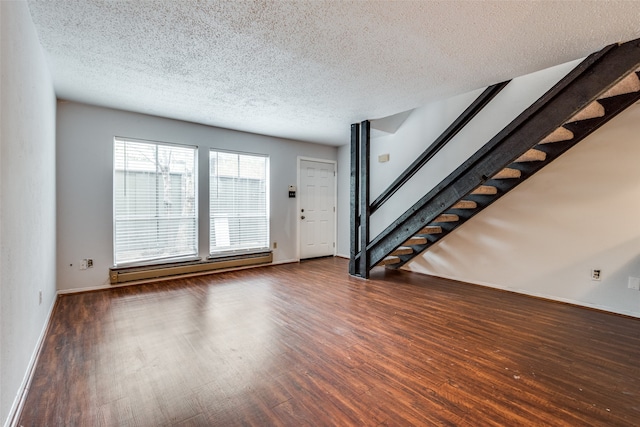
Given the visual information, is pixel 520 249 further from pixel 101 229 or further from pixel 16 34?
pixel 101 229

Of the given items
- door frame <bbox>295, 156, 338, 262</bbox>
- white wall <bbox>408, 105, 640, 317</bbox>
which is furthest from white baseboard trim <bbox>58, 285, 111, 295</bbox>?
white wall <bbox>408, 105, 640, 317</bbox>

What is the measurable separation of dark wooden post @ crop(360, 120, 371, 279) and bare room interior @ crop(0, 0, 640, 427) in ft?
0.20

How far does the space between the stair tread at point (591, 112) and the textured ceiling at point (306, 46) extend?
0.49 metres

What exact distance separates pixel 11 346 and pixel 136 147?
332cm

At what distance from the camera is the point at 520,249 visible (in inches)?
150

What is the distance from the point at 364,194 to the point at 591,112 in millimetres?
2649

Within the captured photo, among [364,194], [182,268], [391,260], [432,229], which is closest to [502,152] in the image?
[432,229]

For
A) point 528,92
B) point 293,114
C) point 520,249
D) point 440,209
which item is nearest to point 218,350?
point 440,209

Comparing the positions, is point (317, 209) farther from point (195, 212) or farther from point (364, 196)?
point (195, 212)

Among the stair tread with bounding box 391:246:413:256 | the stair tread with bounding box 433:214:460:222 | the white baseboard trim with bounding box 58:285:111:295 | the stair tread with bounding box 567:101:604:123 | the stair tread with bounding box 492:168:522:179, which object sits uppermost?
the stair tread with bounding box 567:101:604:123

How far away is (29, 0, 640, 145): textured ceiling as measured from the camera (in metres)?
2.02

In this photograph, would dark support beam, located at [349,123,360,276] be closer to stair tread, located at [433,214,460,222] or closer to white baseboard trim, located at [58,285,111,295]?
stair tread, located at [433,214,460,222]

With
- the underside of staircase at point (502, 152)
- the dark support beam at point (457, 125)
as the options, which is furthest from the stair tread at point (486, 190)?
the dark support beam at point (457, 125)

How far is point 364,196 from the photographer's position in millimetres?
4508
